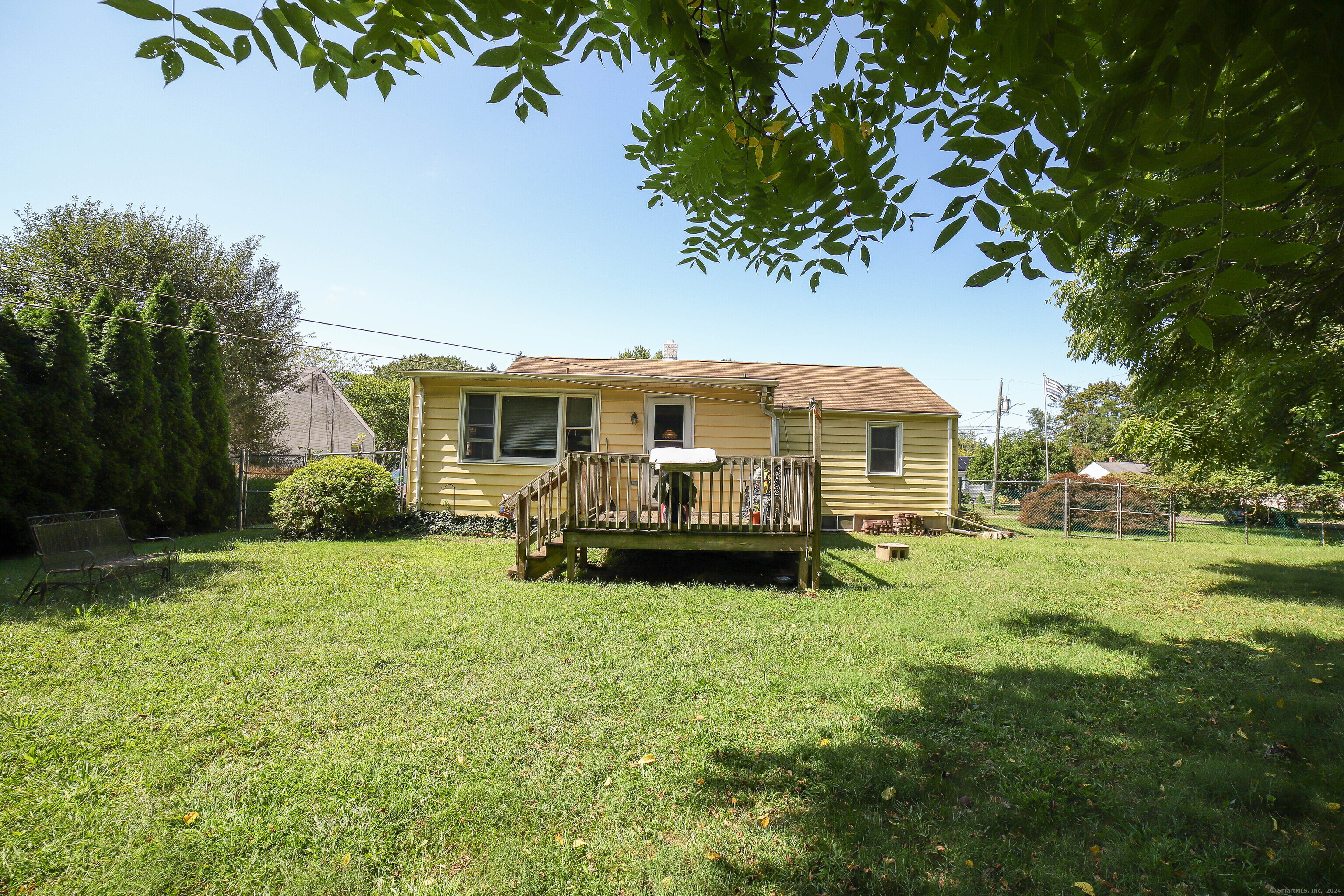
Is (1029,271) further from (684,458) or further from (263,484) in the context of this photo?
(263,484)

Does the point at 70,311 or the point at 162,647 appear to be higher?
the point at 70,311

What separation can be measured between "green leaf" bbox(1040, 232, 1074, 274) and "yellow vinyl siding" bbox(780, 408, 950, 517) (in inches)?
479

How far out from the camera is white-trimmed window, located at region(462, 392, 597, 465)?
11.9 meters

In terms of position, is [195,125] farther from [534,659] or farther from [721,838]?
[721,838]

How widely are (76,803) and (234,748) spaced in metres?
0.60

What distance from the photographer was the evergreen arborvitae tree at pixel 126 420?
373 inches

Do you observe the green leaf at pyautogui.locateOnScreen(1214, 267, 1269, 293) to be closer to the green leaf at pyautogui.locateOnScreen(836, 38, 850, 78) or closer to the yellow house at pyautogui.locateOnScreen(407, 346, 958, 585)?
the green leaf at pyautogui.locateOnScreen(836, 38, 850, 78)

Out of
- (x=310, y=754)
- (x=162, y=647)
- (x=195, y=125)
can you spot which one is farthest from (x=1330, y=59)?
(x=195, y=125)

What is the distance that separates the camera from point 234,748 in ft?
9.96

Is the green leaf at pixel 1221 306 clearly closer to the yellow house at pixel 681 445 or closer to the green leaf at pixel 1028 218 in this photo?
the green leaf at pixel 1028 218

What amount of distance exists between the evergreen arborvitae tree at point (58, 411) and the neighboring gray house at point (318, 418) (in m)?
22.2

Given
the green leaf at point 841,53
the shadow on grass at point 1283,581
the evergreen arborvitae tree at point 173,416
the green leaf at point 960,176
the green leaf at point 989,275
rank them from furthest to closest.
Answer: the evergreen arborvitae tree at point 173,416 → the shadow on grass at point 1283,581 → the green leaf at point 841,53 → the green leaf at point 989,275 → the green leaf at point 960,176

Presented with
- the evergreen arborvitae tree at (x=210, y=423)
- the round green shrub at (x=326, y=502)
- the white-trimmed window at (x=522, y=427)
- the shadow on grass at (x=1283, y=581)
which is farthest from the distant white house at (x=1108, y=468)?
the evergreen arborvitae tree at (x=210, y=423)

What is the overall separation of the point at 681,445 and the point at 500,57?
9.97m
